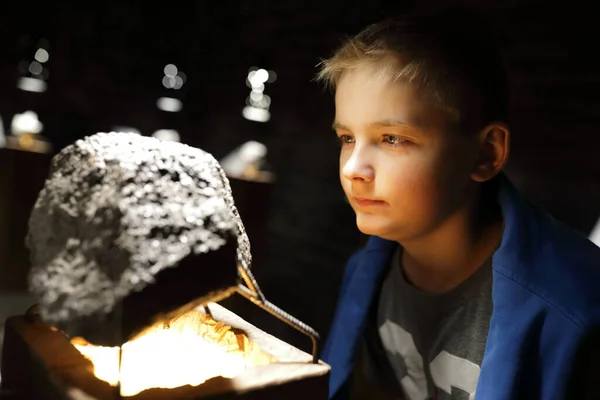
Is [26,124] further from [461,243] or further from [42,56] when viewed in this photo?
[461,243]

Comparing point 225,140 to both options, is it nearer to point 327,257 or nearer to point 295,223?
point 295,223

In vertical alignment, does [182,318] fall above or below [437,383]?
above

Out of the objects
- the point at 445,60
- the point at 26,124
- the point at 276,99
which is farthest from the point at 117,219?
the point at 26,124

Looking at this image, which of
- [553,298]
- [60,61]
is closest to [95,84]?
[60,61]

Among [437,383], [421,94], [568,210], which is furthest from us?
[568,210]

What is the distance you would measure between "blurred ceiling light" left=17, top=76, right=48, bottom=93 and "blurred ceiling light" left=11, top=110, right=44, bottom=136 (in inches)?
4.3

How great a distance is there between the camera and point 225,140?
2.66 m

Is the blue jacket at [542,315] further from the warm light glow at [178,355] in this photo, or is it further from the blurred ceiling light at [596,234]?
the warm light glow at [178,355]

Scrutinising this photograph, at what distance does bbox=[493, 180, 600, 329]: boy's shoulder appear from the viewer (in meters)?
1.00

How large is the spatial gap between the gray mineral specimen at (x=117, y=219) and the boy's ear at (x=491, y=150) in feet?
1.95

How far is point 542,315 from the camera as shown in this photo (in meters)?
1.01

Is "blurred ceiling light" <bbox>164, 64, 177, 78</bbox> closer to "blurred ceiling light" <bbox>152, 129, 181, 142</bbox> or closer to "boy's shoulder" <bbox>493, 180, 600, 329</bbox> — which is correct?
"blurred ceiling light" <bbox>152, 129, 181, 142</bbox>

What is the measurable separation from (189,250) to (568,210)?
3.79ft

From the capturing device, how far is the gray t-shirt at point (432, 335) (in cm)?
117
